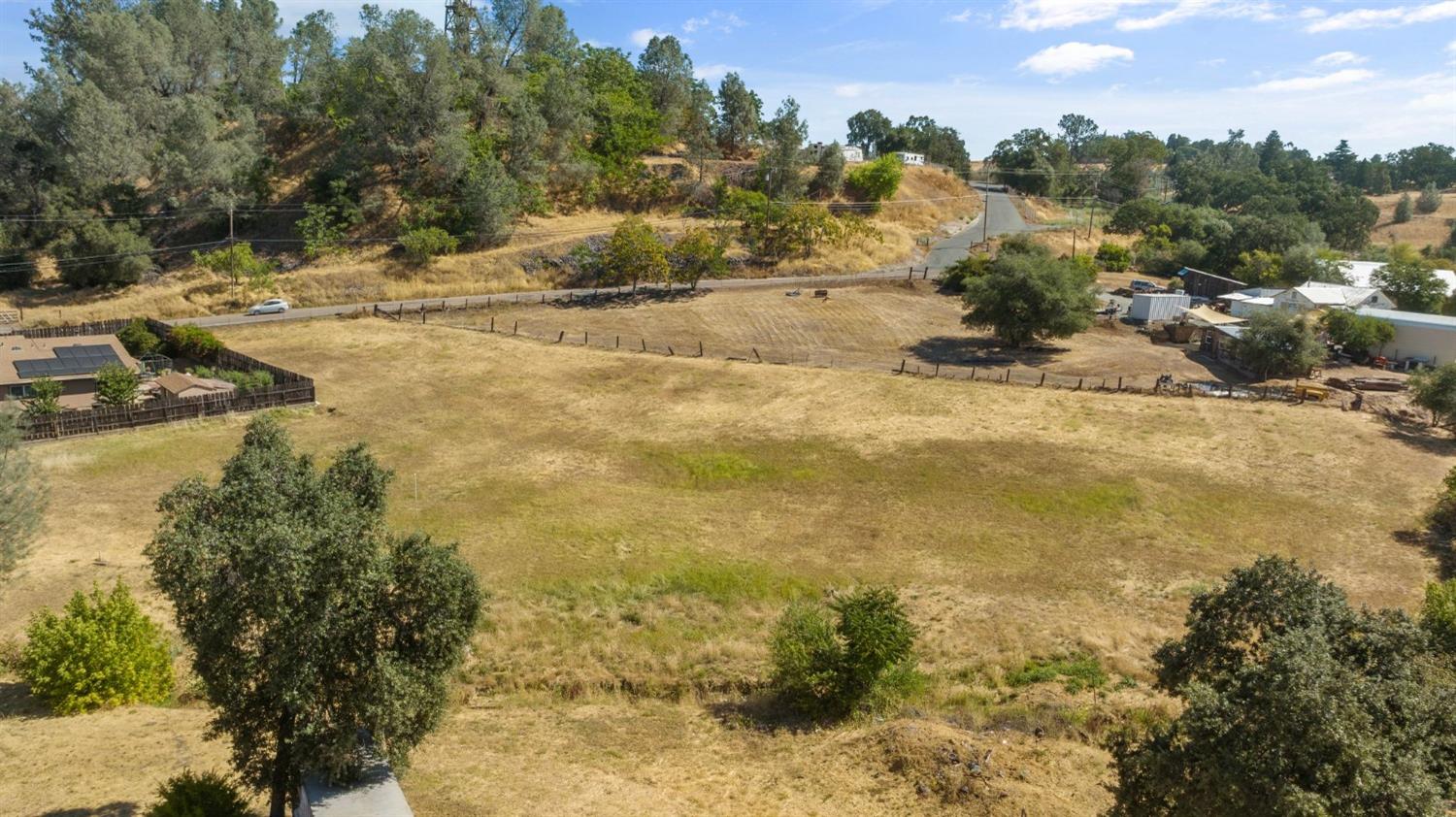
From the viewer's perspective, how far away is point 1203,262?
88.9 metres

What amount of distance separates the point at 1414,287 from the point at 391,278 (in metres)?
79.2

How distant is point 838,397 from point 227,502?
35.7m

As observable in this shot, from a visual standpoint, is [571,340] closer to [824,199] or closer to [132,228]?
[132,228]

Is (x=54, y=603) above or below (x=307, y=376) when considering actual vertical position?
below

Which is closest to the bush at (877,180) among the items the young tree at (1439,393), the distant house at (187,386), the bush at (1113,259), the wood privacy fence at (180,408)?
the bush at (1113,259)

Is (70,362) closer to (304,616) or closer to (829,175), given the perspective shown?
(304,616)

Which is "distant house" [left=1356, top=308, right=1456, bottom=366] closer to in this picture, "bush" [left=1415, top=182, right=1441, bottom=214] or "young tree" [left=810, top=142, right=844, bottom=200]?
"young tree" [left=810, top=142, right=844, bottom=200]

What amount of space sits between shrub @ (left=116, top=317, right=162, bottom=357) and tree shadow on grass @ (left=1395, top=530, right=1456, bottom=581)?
2347 inches

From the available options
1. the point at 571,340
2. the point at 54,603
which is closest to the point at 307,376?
the point at 571,340

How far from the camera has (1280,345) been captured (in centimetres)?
5122

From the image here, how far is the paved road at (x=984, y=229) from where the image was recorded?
8688 cm

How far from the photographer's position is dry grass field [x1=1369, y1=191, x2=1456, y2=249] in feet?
414

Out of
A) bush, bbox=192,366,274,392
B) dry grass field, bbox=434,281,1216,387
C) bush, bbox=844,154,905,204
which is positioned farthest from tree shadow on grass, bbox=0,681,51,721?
bush, bbox=844,154,905,204

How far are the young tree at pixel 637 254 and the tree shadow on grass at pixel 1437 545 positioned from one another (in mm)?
49073
